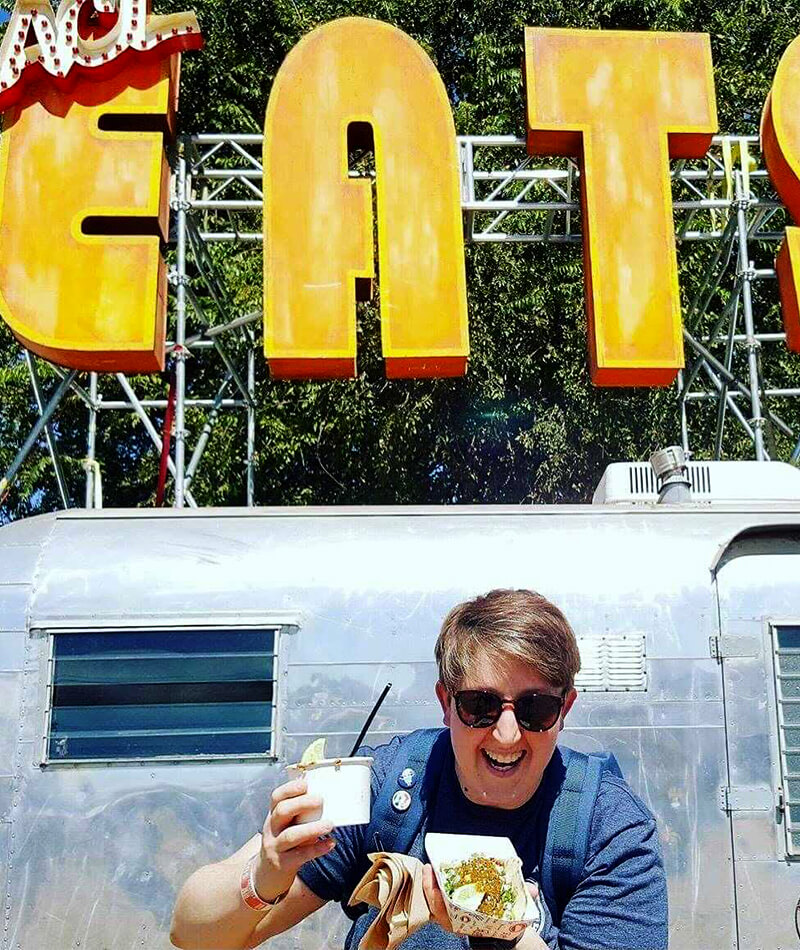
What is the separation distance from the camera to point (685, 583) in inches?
177

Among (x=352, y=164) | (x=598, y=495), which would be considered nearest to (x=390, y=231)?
(x=598, y=495)

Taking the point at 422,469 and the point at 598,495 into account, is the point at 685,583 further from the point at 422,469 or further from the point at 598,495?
the point at 422,469

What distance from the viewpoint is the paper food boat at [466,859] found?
2270 millimetres

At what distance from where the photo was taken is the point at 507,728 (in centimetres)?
263

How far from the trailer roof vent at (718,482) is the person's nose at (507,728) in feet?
9.96

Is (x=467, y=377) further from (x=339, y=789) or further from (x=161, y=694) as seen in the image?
(x=339, y=789)

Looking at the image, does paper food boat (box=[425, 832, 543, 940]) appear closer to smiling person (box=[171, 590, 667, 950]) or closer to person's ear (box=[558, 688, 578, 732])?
smiling person (box=[171, 590, 667, 950])

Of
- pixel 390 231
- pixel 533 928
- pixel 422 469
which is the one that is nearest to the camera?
pixel 533 928

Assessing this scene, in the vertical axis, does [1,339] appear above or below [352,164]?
below

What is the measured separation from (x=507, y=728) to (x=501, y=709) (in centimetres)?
5

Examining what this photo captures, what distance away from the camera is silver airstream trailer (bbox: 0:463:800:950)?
13.5 ft

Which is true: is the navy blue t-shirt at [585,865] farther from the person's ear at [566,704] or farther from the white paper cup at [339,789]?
the white paper cup at [339,789]

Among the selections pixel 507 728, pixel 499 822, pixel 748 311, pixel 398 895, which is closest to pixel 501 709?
pixel 507 728

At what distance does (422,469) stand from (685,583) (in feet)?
36.9
